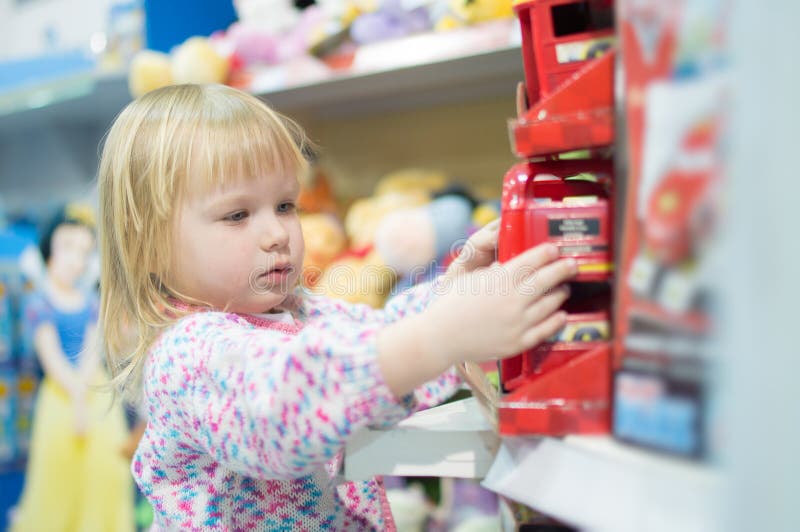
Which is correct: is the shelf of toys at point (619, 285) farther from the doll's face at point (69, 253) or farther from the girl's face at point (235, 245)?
the doll's face at point (69, 253)

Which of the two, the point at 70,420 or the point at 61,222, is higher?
the point at 61,222

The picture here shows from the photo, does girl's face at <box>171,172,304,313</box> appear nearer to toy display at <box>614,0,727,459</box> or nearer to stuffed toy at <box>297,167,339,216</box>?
toy display at <box>614,0,727,459</box>

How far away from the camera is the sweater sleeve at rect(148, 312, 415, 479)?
534 mm

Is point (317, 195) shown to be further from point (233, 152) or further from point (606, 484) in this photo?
point (606, 484)

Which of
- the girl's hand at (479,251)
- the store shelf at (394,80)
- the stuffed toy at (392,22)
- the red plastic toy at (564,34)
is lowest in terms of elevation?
the girl's hand at (479,251)

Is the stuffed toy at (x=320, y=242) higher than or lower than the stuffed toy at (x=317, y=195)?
lower

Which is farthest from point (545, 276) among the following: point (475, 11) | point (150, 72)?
point (150, 72)

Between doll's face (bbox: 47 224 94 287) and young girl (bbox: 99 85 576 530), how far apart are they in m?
1.01

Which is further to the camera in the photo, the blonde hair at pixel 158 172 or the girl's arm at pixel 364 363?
the blonde hair at pixel 158 172

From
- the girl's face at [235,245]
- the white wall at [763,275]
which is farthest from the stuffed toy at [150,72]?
the white wall at [763,275]

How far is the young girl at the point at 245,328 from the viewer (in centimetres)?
53

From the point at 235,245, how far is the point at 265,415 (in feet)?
0.80

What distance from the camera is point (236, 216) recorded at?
752mm

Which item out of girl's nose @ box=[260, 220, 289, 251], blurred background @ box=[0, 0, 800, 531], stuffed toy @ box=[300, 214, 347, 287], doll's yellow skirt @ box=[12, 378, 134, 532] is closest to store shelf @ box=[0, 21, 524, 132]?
blurred background @ box=[0, 0, 800, 531]
